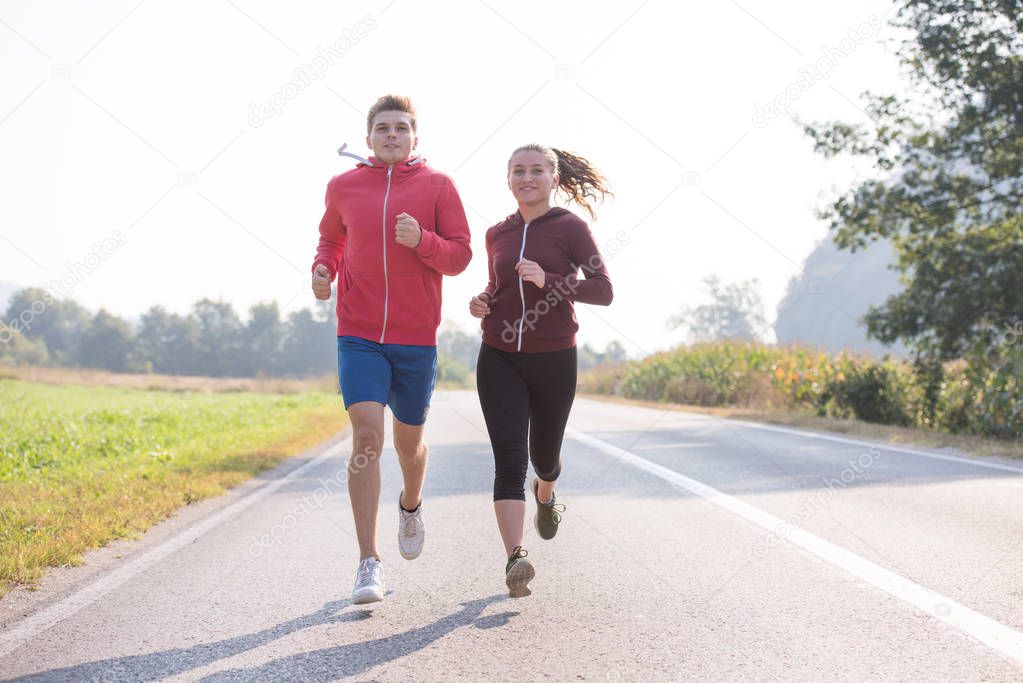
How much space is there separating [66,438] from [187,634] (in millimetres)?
9747

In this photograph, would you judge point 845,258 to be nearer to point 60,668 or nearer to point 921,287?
point 921,287

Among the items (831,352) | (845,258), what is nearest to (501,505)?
(831,352)

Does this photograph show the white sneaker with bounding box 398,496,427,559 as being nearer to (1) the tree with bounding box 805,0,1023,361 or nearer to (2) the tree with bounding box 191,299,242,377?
(1) the tree with bounding box 805,0,1023,361

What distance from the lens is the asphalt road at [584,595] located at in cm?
335

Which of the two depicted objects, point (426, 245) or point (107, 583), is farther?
point (107, 583)

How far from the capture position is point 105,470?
31.6 ft

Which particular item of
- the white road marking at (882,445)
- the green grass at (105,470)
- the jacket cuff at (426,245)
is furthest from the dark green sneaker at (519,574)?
the white road marking at (882,445)

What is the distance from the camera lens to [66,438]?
12469 millimetres

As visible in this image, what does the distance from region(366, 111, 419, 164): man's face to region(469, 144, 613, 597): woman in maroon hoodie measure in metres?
0.52

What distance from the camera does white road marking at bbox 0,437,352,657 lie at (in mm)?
3830

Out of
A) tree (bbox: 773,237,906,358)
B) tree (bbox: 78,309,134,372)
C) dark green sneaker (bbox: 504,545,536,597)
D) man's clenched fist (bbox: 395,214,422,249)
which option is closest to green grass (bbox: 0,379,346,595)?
dark green sneaker (bbox: 504,545,536,597)

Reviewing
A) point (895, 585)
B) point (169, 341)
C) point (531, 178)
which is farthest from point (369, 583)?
point (169, 341)

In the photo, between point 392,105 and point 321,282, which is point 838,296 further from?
point 321,282

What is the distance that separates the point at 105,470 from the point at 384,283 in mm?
6531
